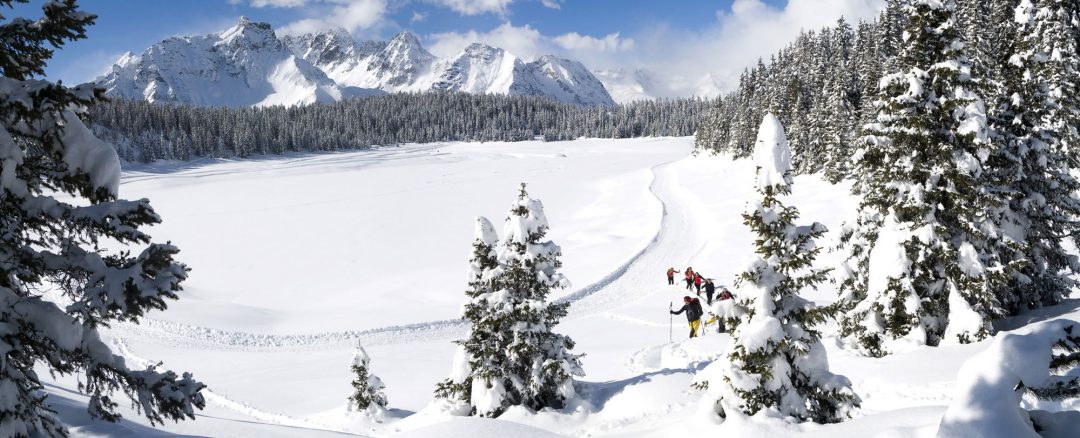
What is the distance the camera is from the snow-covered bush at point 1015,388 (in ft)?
12.9

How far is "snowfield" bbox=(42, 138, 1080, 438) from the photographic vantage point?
10.5 m

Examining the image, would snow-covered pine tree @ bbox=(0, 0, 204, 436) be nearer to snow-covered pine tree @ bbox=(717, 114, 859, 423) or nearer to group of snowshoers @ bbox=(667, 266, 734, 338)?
snow-covered pine tree @ bbox=(717, 114, 859, 423)

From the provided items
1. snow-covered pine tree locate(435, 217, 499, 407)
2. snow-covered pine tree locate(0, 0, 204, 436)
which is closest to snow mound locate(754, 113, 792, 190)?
snow-covered pine tree locate(435, 217, 499, 407)

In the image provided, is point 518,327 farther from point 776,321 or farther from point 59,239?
point 59,239

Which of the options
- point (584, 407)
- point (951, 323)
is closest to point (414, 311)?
point (584, 407)

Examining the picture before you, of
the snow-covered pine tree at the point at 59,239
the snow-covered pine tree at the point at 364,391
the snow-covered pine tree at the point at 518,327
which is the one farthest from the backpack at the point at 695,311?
the snow-covered pine tree at the point at 59,239

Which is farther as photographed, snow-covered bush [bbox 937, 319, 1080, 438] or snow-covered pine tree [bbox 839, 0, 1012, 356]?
snow-covered pine tree [bbox 839, 0, 1012, 356]

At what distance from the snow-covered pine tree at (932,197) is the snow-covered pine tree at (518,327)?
293 inches

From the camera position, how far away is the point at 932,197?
12648 mm

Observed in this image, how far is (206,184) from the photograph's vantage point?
85.1 meters

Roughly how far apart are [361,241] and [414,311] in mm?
17269

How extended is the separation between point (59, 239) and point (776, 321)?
8721 mm

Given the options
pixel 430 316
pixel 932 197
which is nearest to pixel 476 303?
pixel 932 197

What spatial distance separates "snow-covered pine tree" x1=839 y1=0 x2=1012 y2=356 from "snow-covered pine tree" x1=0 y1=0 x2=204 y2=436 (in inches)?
534
